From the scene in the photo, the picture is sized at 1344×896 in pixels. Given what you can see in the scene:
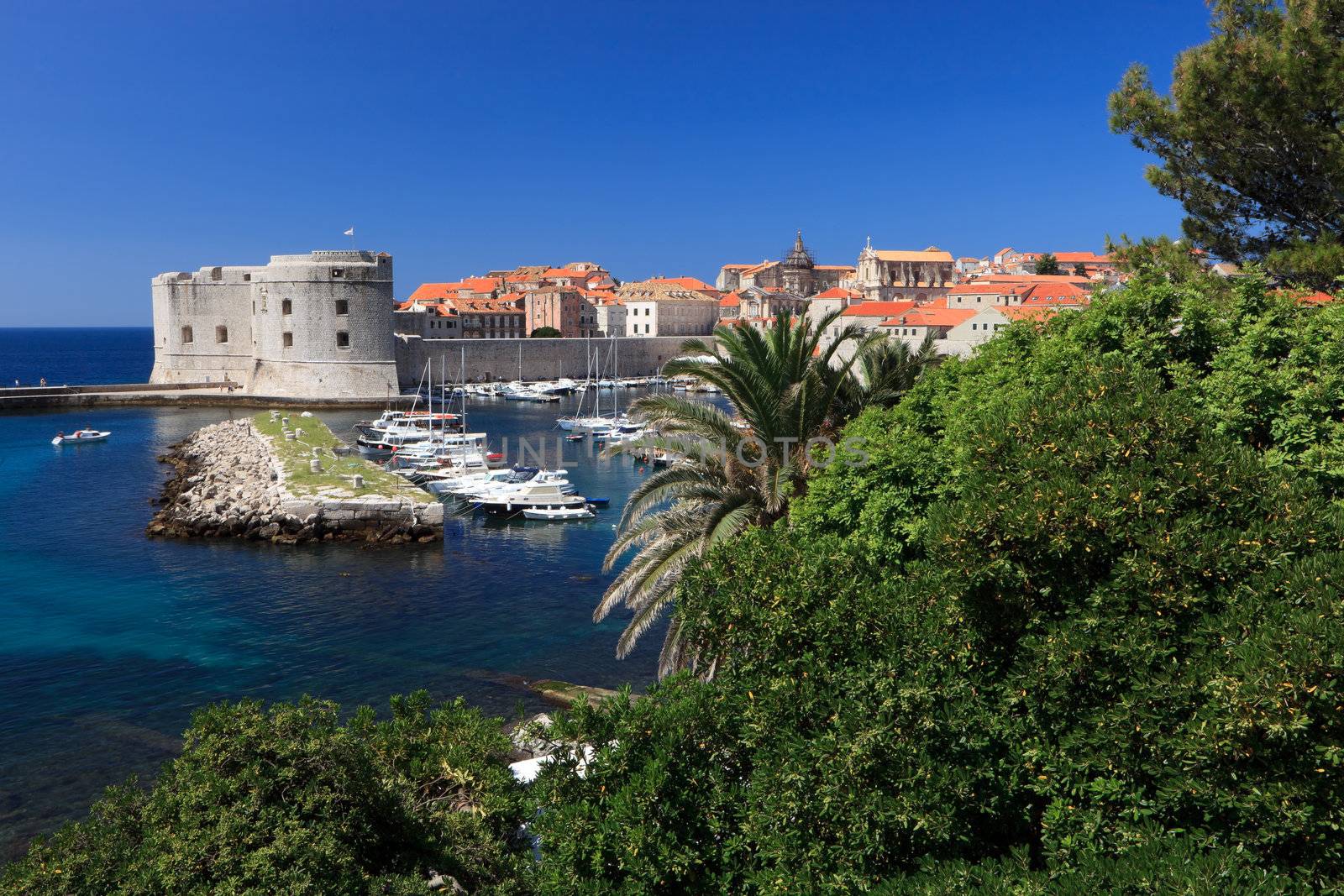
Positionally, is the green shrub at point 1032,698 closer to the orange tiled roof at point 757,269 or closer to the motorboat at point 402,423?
the motorboat at point 402,423

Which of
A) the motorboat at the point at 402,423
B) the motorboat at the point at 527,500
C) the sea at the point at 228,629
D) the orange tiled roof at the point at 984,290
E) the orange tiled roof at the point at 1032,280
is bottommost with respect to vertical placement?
the sea at the point at 228,629

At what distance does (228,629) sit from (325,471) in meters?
9.91

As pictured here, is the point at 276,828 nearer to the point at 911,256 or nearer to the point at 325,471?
the point at 325,471

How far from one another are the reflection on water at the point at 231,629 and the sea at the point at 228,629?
0.04m

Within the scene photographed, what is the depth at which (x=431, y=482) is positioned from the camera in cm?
2566

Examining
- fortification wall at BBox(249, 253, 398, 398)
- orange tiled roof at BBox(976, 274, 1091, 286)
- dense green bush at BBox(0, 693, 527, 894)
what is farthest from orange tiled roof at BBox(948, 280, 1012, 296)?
dense green bush at BBox(0, 693, 527, 894)

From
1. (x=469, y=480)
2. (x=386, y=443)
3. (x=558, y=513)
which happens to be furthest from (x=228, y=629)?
(x=386, y=443)

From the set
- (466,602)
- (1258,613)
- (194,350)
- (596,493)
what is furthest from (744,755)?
(194,350)

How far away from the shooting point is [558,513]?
2309 centimetres

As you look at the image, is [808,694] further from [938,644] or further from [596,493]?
[596,493]

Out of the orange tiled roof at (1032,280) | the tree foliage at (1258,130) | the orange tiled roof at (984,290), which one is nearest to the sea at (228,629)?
the tree foliage at (1258,130)

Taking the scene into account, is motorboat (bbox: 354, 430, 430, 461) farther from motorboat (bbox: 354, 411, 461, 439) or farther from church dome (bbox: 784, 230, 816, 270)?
church dome (bbox: 784, 230, 816, 270)

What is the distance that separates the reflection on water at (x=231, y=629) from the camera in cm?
1069

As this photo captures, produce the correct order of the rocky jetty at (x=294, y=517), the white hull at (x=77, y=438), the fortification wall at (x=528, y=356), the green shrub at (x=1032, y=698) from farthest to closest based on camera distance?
the fortification wall at (x=528, y=356)
the white hull at (x=77, y=438)
the rocky jetty at (x=294, y=517)
the green shrub at (x=1032, y=698)
